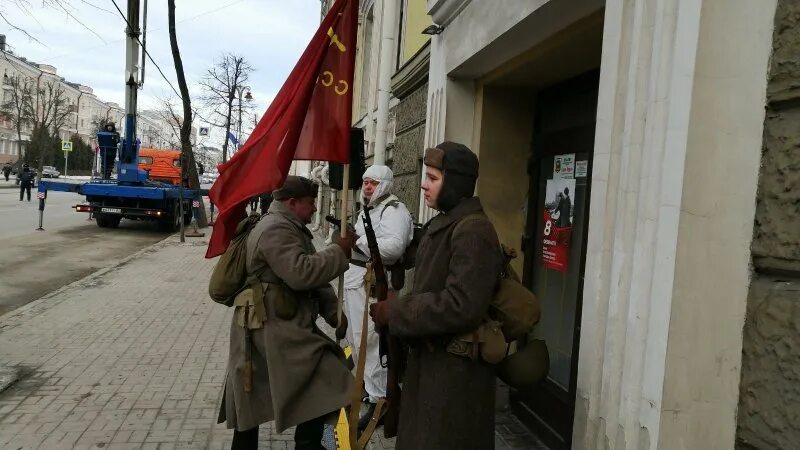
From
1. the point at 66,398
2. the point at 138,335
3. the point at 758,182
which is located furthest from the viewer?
the point at 138,335

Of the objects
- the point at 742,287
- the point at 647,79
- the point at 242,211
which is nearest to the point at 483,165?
the point at 242,211

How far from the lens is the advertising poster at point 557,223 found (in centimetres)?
422

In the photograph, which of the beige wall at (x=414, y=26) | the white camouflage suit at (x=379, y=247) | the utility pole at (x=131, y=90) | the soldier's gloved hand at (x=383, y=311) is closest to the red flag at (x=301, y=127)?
the white camouflage suit at (x=379, y=247)

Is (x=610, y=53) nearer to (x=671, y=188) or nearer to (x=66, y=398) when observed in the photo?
(x=671, y=188)

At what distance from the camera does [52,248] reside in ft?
45.0

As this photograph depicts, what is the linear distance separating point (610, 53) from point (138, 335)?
591 cm

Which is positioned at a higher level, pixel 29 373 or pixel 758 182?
pixel 758 182

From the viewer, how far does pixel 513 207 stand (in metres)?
5.09

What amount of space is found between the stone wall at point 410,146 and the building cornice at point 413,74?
0.08m

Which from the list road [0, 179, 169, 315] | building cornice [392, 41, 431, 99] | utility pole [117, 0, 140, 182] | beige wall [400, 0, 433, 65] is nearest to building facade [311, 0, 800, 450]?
building cornice [392, 41, 431, 99]

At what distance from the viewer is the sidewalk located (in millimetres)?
4047

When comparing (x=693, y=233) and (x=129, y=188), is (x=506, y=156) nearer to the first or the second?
(x=693, y=233)

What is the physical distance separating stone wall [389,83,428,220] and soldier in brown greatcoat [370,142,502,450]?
3.61m

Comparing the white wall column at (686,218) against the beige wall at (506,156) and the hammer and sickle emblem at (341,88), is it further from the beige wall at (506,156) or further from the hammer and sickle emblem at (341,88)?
the beige wall at (506,156)
